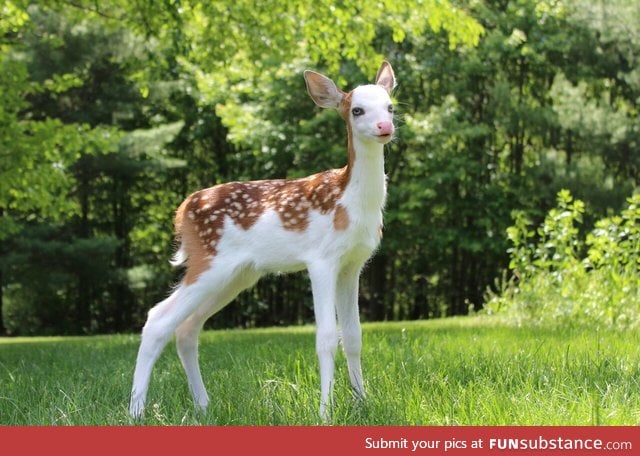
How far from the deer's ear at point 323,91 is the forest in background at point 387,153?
9333 mm

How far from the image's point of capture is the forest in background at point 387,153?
17250mm

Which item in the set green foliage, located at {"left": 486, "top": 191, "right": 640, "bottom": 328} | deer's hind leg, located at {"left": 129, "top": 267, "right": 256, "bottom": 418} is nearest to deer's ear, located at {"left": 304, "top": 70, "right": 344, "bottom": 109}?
deer's hind leg, located at {"left": 129, "top": 267, "right": 256, "bottom": 418}

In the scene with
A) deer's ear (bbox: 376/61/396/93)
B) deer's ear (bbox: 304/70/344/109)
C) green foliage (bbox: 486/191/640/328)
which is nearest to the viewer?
deer's ear (bbox: 304/70/344/109)

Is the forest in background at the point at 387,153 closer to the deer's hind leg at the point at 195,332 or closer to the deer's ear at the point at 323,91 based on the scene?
the deer's hind leg at the point at 195,332

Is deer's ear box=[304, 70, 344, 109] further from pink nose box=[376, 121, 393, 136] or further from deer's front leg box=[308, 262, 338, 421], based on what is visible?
deer's front leg box=[308, 262, 338, 421]

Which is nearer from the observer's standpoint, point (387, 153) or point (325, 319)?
point (325, 319)

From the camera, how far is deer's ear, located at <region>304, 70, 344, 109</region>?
3.94 meters

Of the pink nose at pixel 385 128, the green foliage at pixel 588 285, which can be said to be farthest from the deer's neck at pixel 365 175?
the green foliage at pixel 588 285

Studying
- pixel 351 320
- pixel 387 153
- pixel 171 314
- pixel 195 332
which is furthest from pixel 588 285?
pixel 387 153

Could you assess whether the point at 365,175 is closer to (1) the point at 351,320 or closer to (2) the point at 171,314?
(1) the point at 351,320

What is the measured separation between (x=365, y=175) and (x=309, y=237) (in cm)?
38

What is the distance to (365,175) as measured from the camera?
12.6ft

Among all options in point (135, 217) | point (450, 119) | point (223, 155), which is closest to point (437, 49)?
point (450, 119)

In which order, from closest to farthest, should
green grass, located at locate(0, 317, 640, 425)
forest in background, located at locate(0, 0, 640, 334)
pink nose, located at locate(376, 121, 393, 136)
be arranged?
green grass, located at locate(0, 317, 640, 425), pink nose, located at locate(376, 121, 393, 136), forest in background, located at locate(0, 0, 640, 334)
